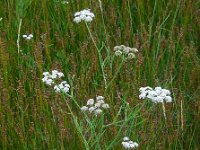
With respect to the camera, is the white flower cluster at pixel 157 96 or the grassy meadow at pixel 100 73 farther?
the grassy meadow at pixel 100 73

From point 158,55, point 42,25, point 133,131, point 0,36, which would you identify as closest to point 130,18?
point 158,55

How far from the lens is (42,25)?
3385mm

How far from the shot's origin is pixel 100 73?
300 centimetres

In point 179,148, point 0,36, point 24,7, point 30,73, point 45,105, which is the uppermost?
point 24,7

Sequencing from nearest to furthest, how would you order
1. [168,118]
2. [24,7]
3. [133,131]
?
[133,131] < [168,118] < [24,7]

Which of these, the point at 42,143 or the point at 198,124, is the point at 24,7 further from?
the point at 198,124

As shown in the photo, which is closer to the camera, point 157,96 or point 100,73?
point 157,96

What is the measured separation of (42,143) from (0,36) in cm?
91

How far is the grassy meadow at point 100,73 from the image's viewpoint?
2498 millimetres

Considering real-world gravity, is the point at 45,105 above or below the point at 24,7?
below

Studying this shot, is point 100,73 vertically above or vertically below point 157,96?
above

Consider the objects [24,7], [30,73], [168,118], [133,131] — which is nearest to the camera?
[133,131]

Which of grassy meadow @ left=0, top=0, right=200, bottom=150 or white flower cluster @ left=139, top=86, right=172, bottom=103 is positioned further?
grassy meadow @ left=0, top=0, right=200, bottom=150

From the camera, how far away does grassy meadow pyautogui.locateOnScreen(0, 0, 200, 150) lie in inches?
98.3
